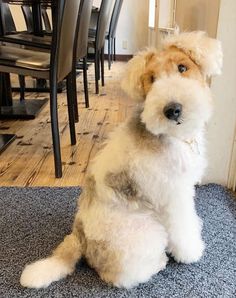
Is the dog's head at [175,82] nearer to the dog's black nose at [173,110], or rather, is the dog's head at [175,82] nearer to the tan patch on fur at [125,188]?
the dog's black nose at [173,110]

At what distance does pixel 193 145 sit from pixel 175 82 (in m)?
0.24

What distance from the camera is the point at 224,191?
1.54 metres

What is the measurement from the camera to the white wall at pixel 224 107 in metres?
1.34

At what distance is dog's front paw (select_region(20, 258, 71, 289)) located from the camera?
3.06 feet

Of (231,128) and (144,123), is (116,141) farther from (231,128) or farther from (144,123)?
(231,128)

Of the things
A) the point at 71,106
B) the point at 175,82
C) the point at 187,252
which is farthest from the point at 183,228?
the point at 71,106

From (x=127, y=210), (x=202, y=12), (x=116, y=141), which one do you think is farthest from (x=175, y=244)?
(x=202, y=12)

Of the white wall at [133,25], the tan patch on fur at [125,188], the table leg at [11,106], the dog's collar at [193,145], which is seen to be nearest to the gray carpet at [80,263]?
the tan patch on fur at [125,188]

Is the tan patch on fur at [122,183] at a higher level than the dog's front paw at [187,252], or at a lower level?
higher

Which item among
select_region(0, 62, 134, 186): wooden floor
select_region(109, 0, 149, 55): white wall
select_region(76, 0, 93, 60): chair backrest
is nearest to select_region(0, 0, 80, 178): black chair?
select_region(0, 62, 134, 186): wooden floor

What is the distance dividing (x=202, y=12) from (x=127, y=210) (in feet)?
3.47

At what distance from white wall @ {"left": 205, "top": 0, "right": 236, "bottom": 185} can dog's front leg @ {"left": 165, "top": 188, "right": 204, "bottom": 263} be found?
515mm

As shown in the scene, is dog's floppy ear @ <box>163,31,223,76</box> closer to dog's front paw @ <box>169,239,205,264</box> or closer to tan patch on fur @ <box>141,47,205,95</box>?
tan patch on fur @ <box>141,47,205,95</box>

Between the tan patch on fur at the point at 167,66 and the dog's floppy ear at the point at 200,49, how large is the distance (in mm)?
13
